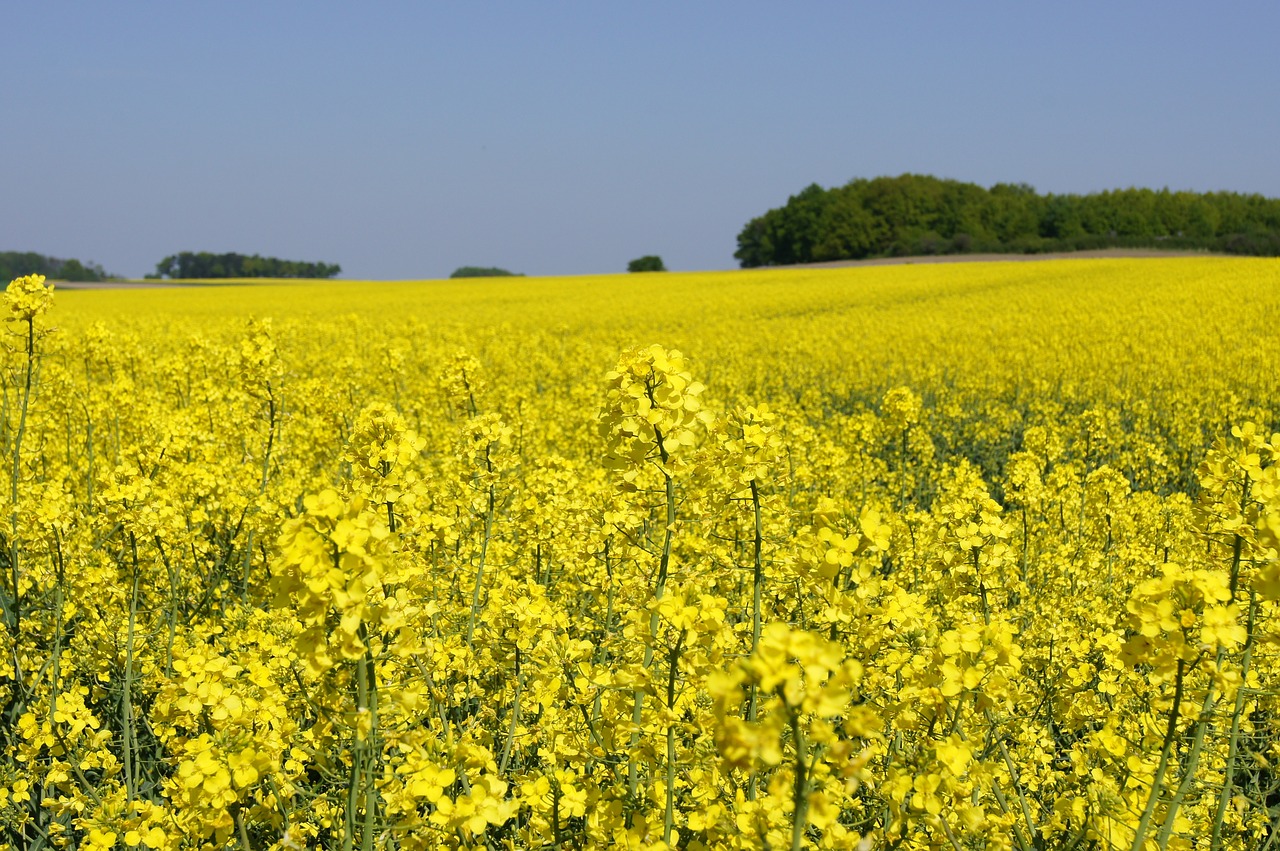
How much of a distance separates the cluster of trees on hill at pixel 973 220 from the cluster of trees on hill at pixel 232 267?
40796mm

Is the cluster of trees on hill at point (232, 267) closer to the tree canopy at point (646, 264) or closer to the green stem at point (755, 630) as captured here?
the tree canopy at point (646, 264)

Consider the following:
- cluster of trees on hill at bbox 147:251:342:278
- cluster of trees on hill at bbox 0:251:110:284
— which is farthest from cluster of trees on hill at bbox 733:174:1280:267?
cluster of trees on hill at bbox 0:251:110:284

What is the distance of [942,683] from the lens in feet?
6.70

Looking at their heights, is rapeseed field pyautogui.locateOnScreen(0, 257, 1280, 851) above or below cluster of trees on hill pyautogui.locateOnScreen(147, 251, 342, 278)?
below

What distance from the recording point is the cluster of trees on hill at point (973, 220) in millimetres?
59906

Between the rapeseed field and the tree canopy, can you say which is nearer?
the rapeseed field

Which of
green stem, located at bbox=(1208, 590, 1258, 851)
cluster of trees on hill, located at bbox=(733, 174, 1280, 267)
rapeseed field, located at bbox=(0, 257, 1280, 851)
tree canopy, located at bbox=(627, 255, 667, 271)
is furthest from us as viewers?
tree canopy, located at bbox=(627, 255, 667, 271)

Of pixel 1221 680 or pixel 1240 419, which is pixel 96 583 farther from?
pixel 1240 419

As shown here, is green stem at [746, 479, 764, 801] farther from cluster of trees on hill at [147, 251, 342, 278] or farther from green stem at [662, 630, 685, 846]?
cluster of trees on hill at [147, 251, 342, 278]

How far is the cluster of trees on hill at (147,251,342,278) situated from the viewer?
82.1 metres

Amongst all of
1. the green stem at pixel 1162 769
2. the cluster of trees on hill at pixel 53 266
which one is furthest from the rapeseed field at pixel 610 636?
the cluster of trees on hill at pixel 53 266

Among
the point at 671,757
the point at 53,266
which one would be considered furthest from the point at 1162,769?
the point at 53,266

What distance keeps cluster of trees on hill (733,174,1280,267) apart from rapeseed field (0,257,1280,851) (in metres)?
55.2

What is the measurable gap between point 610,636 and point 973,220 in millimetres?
71460
